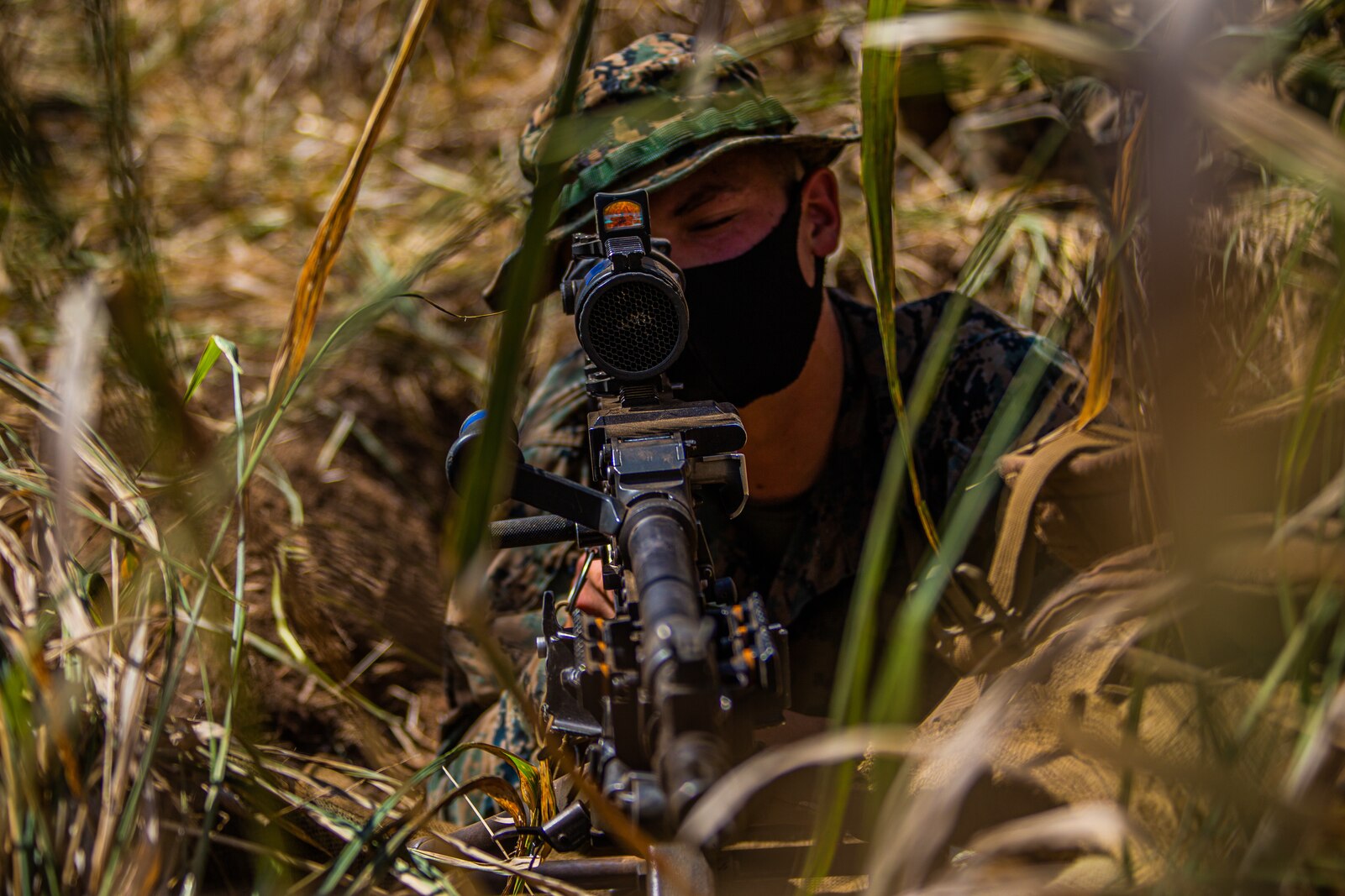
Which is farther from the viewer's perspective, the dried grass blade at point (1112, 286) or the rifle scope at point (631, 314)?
the rifle scope at point (631, 314)

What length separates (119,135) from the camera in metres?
0.95

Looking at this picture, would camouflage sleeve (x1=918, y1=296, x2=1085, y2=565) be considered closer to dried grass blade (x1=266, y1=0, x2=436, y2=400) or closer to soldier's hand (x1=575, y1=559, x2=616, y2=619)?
soldier's hand (x1=575, y1=559, x2=616, y2=619)

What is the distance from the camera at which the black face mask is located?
6.07 feet

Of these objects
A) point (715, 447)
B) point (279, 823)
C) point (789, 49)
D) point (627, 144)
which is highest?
point (789, 49)

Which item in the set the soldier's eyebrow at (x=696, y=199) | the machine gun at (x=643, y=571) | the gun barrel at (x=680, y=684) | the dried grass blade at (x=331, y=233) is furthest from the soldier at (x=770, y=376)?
the gun barrel at (x=680, y=684)

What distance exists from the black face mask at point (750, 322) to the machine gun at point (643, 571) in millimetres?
332

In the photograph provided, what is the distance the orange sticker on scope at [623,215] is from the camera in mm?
1404

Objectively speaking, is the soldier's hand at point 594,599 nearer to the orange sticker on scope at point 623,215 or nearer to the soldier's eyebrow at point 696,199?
the orange sticker on scope at point 623,215

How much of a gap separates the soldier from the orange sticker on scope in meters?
0.30

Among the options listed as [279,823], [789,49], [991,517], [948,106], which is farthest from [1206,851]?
[789,49]

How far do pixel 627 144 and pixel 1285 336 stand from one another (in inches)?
45.4

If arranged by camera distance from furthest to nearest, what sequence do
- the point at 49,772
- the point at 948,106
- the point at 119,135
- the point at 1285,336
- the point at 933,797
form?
the point at 948,106
the point at 1285,336
the point at 49,772
the point at 119,135
the point at 933,797

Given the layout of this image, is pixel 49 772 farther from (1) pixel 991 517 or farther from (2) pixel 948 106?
(2) pixel 948 106

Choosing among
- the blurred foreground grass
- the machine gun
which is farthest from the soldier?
the machine gun
